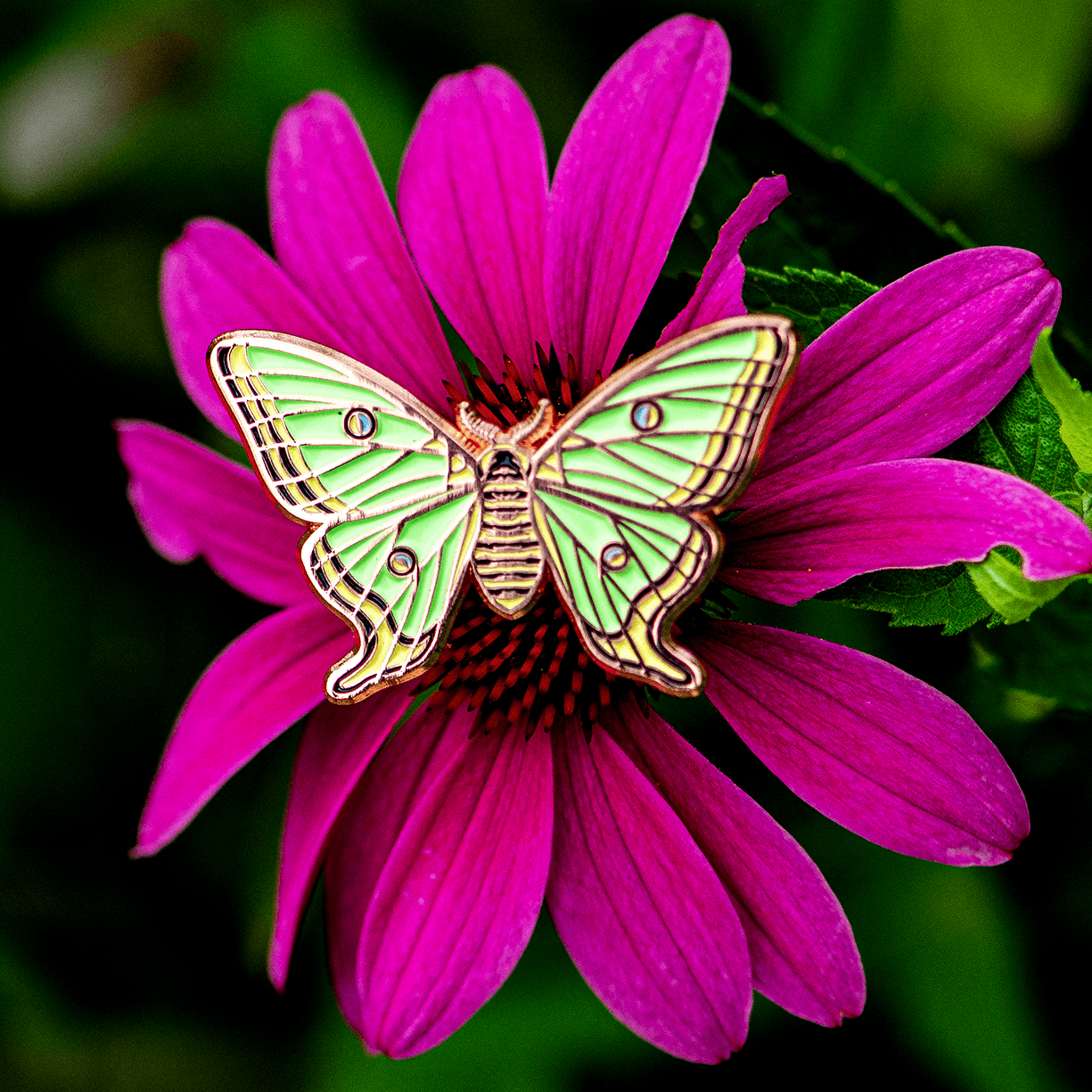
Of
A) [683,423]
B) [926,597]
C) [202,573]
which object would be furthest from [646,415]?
[202,573]

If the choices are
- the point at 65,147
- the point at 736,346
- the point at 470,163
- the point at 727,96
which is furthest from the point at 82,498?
the point at 736,346

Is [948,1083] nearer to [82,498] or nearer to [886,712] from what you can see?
[886,712]

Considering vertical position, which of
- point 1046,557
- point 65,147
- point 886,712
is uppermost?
point 65,147

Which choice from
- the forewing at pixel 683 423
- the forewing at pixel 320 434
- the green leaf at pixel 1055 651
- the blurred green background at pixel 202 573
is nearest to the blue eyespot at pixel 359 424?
the forewing at pixel 320 434

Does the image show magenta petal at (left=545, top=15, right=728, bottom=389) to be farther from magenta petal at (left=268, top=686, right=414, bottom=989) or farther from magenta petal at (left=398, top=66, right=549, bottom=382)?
magenta petal at (left=268, top=686, right=414, bottom=989)

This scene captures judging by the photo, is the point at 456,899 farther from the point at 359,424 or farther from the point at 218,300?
the point at 218,300

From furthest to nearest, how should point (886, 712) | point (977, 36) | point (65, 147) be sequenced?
point (65, 147) < point (977, 36) < point (886, 712)

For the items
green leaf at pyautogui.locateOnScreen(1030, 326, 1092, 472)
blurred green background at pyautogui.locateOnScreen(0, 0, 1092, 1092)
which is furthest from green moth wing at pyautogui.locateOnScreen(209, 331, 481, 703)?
blurred green background at pyautogui.locateOnScreen(0, 0, 1092, 1092)
